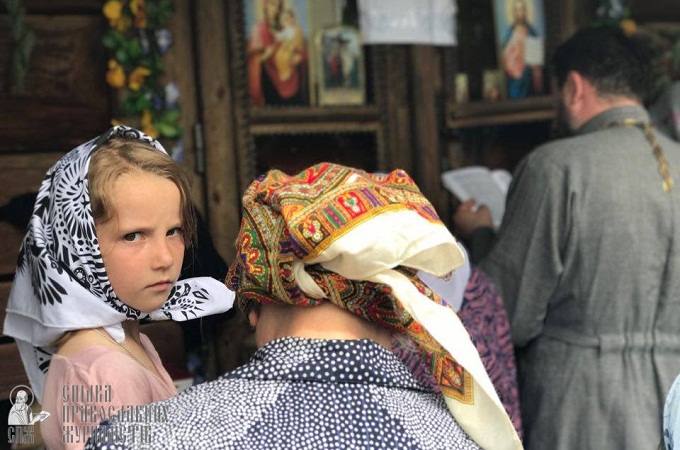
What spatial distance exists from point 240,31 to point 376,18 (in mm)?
492

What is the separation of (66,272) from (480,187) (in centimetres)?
234

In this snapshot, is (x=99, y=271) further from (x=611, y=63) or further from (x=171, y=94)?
(x=611, y=63)

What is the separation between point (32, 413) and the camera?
1726 mm

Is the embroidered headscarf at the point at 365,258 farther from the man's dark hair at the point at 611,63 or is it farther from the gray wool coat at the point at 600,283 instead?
the man's dark hair at the point at 611,63

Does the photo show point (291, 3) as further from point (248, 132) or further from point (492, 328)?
point (492, 328)

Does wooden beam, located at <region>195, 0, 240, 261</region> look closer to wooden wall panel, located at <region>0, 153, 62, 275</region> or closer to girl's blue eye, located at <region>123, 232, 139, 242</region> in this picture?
wooden wall panel, located at <region>0, 153, 62, 275</region>

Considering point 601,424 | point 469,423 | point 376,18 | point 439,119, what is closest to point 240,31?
point 376,18

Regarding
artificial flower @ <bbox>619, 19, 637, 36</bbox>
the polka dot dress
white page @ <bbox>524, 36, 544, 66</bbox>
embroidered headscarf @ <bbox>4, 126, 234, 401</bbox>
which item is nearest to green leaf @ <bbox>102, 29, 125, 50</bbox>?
embroidered headscarf @ <bbox>4, 126, 234, 401</bbox>

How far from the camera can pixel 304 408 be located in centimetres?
144

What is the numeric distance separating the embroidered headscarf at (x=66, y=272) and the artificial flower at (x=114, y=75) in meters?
1.25

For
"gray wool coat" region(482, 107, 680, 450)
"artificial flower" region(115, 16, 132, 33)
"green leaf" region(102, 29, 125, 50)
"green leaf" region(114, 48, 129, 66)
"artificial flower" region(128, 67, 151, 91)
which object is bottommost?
"gray wool coat" region(482, 107, 680, 450)

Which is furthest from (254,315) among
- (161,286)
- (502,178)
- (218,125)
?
(502,178)

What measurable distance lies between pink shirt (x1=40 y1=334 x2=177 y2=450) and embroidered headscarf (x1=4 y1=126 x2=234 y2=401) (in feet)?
0.18

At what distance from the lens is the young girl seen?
1500 millimetres
